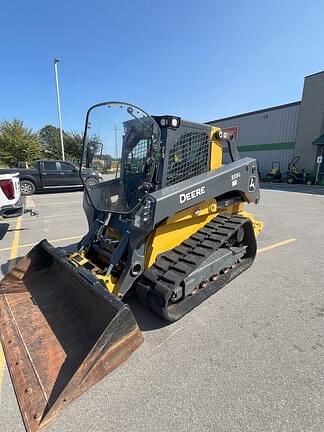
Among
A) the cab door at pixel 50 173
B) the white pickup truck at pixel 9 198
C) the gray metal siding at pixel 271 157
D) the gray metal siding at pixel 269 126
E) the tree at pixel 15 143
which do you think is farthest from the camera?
the tree at pixel 15 143

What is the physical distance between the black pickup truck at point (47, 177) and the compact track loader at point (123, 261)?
10140 millimetres

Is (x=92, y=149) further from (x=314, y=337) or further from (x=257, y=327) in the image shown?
(x=314, y=337)

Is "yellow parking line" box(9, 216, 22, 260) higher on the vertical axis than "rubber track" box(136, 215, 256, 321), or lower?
lower

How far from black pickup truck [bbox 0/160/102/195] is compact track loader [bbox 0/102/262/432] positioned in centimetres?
1014

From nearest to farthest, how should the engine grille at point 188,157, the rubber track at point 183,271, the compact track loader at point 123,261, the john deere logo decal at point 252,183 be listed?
the compact track loader at point 123,261 → the rubber track at point 183,271 → the engine grille at point 188,157 → the john deere logo decal at point 252,183

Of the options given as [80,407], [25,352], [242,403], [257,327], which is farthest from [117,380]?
[257,327]

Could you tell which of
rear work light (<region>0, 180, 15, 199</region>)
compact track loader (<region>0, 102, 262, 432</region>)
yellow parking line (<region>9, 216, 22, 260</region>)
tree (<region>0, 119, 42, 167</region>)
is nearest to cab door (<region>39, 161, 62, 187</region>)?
yellow parking line (<region>9, 216, 22, 260</region>)

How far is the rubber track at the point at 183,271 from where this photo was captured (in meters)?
2.49

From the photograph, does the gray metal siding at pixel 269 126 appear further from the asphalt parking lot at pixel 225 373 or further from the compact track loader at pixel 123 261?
the asphalt parking lot at pixel 225 373

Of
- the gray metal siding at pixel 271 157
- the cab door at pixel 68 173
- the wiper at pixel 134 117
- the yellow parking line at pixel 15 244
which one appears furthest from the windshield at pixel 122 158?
the gray metal siding at pixel 271 157

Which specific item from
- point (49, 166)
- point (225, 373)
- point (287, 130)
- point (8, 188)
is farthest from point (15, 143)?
point (225, 373)

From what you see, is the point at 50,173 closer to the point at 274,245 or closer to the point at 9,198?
the point at 9,198

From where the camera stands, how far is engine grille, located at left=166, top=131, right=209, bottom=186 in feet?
9.60

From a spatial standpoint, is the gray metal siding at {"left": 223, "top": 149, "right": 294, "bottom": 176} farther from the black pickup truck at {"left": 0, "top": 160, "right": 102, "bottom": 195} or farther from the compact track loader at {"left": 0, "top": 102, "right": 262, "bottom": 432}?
the compact track loader at {"left": 0, "top": 102, "right": 262, "bottom": 432}
